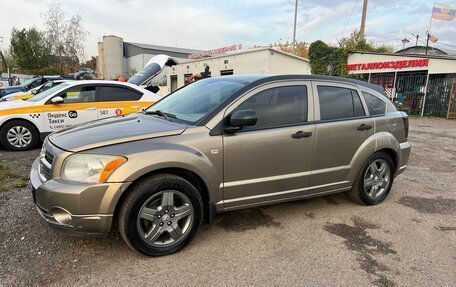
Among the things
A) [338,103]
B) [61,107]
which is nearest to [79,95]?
[61,107]

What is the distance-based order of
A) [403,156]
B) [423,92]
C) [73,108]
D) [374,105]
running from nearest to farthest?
1. [374,105]
2. [403,156]
3. [73,108]
4. [423,92]

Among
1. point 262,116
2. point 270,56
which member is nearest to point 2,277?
point 262,116

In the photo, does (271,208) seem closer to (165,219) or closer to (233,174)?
(233,174)

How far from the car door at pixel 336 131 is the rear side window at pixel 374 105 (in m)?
0.14

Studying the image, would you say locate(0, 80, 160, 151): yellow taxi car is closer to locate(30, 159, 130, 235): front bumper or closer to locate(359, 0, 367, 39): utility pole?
locate(30, 159, 130, 235): front bumper

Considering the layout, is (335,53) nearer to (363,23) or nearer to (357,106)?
(363,23)

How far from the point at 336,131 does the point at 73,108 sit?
18.8ft

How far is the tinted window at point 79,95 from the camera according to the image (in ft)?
24.1

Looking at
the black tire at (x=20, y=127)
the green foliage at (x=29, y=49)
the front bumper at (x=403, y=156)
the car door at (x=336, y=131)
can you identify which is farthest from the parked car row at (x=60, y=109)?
the green foliage at (x=29, y=49)

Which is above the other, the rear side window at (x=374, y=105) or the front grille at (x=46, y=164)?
the rear side window at (x=374, y=105)

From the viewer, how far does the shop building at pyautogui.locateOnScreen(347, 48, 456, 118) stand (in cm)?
1759

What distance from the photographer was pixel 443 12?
80.6ft

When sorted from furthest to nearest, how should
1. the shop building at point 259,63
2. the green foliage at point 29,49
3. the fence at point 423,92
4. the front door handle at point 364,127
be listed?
1. the green foliage at point 29,49
2. the shop building at point 259,63
3. the fence at point 423,92
4. the front door handle at point 364,127

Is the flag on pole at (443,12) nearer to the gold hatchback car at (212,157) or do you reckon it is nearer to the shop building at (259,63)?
the shop building at (259,63)
